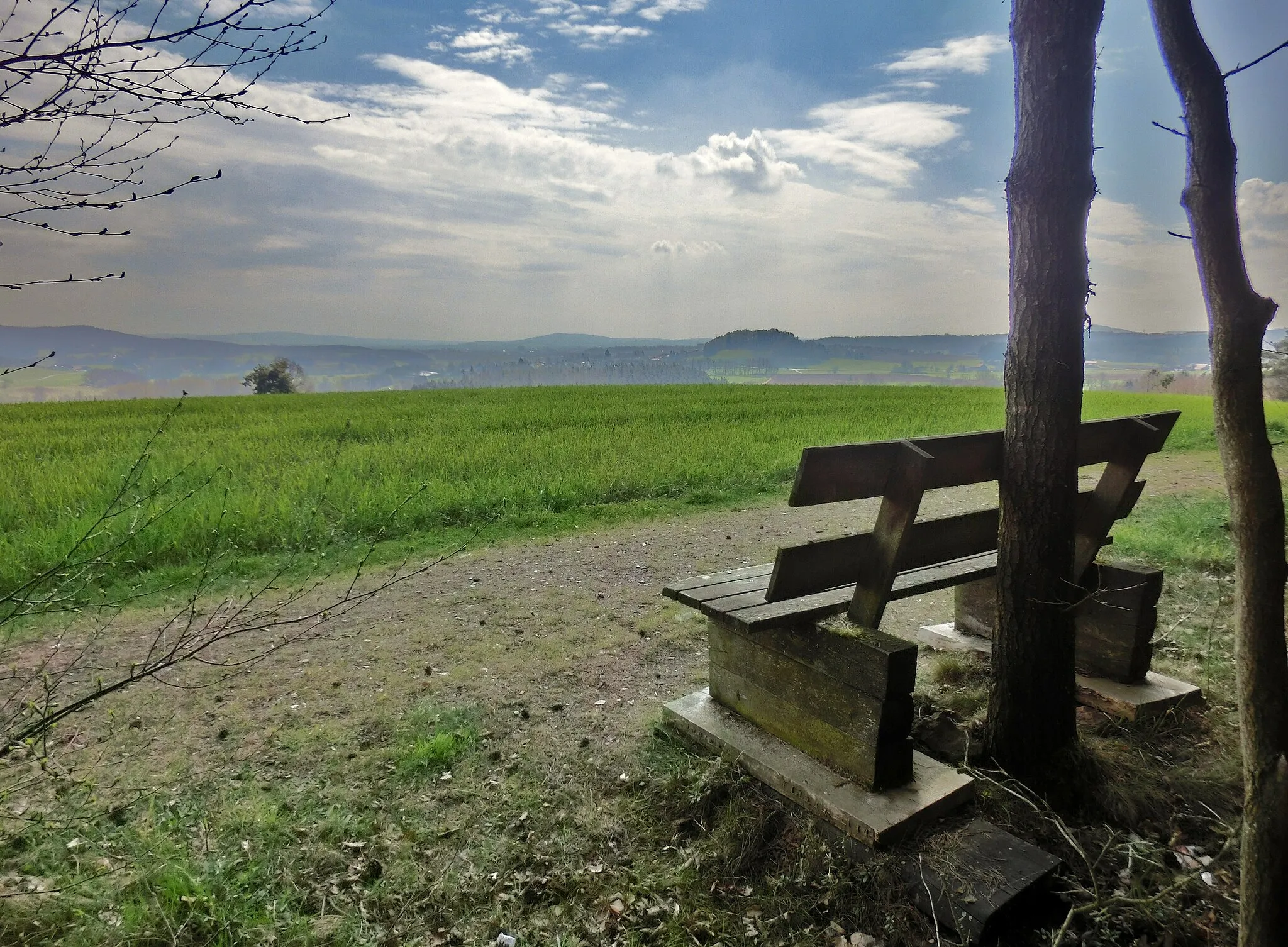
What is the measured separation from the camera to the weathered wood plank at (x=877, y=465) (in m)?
3.02

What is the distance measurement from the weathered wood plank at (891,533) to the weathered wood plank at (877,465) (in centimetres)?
5

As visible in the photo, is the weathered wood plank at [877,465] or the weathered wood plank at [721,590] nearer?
the weathered wood plank at [877,465]

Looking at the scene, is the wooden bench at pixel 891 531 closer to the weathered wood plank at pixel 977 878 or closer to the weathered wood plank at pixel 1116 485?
the weathered wood plank at pixel 1116 485

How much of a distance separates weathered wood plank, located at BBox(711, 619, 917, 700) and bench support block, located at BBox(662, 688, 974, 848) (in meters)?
0.43

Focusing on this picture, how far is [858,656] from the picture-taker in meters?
3.12

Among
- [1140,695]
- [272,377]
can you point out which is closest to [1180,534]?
[1140,695]

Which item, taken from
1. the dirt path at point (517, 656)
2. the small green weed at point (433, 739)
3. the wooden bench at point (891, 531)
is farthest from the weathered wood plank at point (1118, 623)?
the small green weed at point (433, 739)

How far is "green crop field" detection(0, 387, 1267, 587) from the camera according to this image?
8203 millimetres

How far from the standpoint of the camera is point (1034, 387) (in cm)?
339

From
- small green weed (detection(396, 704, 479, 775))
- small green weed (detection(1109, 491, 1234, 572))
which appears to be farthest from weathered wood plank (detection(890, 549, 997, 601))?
small green weed (detection(1109, 491, 1234, 572))

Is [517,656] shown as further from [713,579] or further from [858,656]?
[858,656]

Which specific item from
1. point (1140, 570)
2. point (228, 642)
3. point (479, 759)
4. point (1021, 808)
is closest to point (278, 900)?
point (479, 759)

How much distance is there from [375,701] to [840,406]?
73.4ft

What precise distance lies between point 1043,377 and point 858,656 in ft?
4.93
